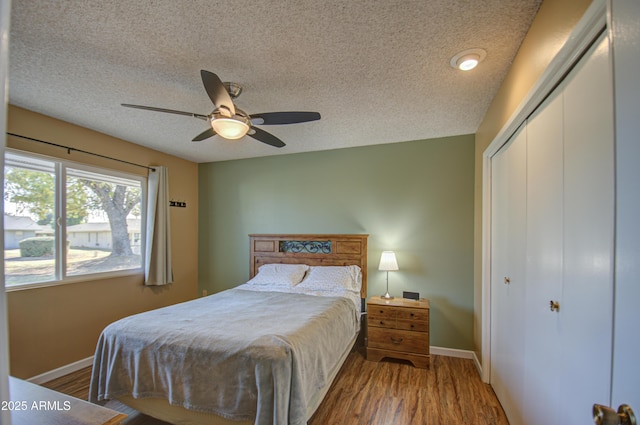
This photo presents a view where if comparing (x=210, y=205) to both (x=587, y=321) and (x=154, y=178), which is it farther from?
(x=587, y=321)

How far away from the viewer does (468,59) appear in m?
1.75

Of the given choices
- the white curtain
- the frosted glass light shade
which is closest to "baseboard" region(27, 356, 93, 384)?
the white curtain

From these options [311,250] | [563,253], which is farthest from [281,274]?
[563,253]

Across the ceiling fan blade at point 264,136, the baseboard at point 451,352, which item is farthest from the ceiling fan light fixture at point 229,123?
the baseboard at point 451,352

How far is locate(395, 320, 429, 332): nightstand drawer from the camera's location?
284cm

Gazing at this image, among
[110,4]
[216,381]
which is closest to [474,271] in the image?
[216,381]

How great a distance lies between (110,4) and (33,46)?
75 cm

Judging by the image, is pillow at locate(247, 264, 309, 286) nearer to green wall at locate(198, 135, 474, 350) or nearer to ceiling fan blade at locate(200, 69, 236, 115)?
green wall at locate(198, 135, 474, 350)

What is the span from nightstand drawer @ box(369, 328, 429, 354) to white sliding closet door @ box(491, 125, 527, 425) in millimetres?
630

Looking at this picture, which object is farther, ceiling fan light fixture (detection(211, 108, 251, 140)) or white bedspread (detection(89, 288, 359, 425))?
ceiling fan light fixture (detection(211, 108, 251, 140))

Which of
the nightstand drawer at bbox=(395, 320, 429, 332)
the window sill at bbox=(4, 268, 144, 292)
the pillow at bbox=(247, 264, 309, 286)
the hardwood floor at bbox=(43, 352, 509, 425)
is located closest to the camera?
the hardwood floor at bbox=(43, 352, 509, 425)

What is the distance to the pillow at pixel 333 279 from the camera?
321 cm

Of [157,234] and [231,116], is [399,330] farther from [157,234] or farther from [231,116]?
[157,234]

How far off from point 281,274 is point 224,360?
1823 millimetres
